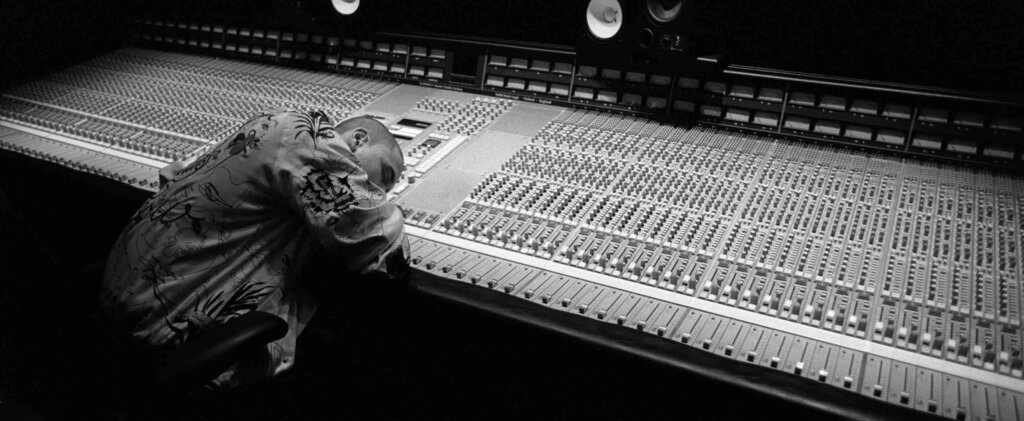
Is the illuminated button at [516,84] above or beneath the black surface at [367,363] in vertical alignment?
above

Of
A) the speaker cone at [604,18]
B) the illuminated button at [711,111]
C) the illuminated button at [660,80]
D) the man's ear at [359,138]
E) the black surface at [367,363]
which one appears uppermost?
the speaker cone at [604,18]

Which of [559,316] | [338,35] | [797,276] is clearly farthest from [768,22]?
[338,35]

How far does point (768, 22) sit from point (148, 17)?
318cm

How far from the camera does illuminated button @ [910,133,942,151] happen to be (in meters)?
2.21

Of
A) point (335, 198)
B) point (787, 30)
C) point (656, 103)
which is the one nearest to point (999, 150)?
point (787, 30)

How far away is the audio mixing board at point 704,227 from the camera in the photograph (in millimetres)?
1422

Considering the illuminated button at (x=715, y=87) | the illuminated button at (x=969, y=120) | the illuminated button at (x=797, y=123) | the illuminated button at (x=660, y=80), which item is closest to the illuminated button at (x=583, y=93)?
the illuminated button at (x=660, y=80)

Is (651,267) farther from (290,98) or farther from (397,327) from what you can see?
(290,98)

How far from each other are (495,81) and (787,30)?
3.73 feet

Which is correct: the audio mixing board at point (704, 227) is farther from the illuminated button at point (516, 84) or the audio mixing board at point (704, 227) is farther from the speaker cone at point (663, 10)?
the speaker cone at point (663, 10)

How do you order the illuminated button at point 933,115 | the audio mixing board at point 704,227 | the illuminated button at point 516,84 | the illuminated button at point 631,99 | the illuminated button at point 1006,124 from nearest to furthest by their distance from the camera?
the audio mixing board at point 704,227
the illuminated button at point 1006,124
the illuminated button at point 933,115
the illuminated button at point 631,99
the illuminated button at point 516,84

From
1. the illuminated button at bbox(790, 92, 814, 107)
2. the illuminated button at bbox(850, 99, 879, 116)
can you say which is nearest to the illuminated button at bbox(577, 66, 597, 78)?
the illuminated button at bbox(790, 92, 814, 107)

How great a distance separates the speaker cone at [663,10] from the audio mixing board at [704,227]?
1.23 ft

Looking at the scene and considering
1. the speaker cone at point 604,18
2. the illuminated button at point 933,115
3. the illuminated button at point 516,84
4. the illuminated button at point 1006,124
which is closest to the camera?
the illuminated button at point 1006,124
